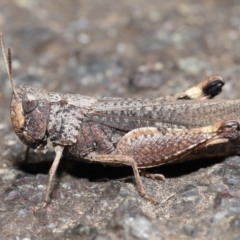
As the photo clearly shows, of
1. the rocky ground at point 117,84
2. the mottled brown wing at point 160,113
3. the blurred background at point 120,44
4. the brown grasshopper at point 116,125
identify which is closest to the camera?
the rocky ground at point 117,84

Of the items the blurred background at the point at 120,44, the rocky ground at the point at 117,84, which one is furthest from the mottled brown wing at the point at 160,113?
the blurred background at the point at 120,44

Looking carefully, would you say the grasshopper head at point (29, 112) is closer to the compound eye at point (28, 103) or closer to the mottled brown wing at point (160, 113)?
the compound eye at point (28, 103)

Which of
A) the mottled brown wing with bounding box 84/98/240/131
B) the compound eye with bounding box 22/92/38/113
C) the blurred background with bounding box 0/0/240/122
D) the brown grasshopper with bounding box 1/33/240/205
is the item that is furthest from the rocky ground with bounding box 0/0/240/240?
the compound eye with bounding box 22/92/38/113

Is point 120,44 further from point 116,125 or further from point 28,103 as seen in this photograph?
point 28,103

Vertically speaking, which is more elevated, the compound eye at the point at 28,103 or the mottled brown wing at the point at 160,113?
the mottled brown wing at the point at 160,113

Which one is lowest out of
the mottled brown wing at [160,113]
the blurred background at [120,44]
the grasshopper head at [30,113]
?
the grasshopper head at [30,113]

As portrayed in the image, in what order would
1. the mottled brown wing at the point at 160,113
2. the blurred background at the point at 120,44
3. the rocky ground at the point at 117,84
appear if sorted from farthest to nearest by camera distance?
the blurred background at the point at 120,44 → the mottled brown wing at the point at 160,113 → the rocky ground at the point at 117,84

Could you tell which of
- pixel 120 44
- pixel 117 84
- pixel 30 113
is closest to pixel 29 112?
pixel 30 113

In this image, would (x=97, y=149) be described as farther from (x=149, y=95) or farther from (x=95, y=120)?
(x=149, y=95)
